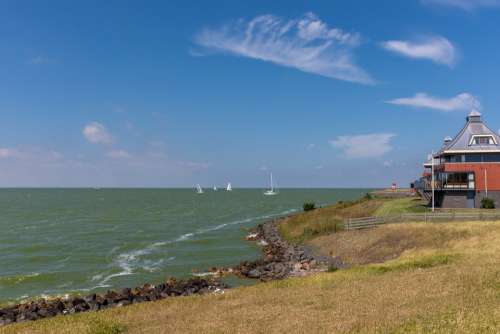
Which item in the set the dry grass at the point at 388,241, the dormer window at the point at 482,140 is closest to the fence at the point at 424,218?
the dry grass at the point at 388,241

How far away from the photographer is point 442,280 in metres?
21.2

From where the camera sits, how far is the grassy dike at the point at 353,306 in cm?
1482

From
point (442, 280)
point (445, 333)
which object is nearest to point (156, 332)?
point (445, 333)

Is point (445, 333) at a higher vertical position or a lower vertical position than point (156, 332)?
higher

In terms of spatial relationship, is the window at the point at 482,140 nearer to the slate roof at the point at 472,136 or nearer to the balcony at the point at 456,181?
the slate roof at the point at 472,136

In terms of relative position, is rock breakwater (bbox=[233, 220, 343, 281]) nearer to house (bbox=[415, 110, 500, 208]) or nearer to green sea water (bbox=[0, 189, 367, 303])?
green sea water (bbox=[0, 189, 367, 303])

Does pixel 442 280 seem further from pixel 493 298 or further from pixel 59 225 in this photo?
pixel 59 225

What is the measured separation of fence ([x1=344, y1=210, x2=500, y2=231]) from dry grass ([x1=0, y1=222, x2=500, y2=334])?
15685 millimetres

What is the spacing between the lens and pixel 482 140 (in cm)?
5628

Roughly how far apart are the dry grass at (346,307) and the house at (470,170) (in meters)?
29.5

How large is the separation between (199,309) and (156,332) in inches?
174

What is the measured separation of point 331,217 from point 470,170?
783 inches

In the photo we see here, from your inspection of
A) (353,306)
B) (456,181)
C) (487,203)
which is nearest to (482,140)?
(456,181)

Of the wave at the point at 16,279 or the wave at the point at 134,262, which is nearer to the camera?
the wave at the point at 16,279
